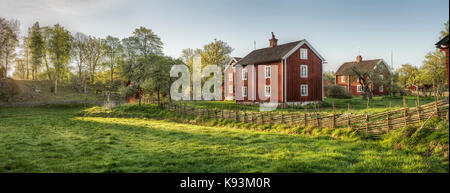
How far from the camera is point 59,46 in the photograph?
40750 mm

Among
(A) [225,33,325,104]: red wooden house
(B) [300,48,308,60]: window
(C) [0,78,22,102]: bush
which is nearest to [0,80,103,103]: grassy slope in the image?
(C) [0,78,22,102]: bush

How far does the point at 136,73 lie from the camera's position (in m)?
26.1

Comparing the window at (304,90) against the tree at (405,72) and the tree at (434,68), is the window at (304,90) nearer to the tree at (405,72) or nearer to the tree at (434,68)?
the tree at (434,68)

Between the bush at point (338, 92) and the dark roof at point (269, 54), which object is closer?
the dark roof at point (269, 54)

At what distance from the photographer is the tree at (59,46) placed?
133 feet

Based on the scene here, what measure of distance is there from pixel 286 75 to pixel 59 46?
39.0 metres

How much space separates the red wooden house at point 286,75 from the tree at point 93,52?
3318 cm

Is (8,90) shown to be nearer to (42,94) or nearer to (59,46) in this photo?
(42,94)

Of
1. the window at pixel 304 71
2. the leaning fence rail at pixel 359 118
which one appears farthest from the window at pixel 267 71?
the leaning fence rail at pixel 359 118

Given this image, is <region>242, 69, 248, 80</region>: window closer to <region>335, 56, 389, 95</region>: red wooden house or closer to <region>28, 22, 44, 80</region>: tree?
<region>335, 56, 389, 95</region>: red wooden house

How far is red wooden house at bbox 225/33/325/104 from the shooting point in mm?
24984
